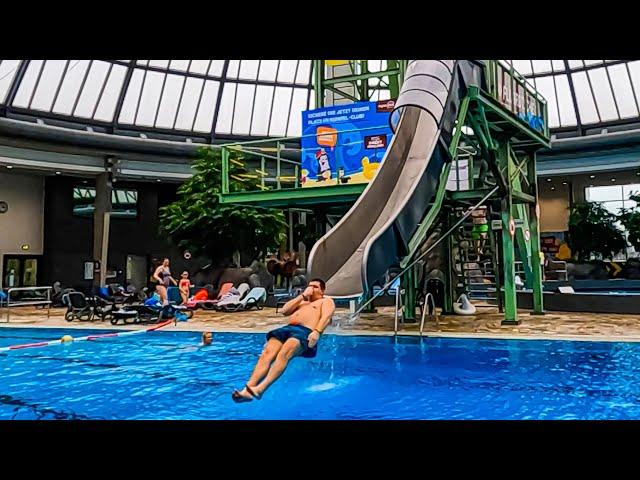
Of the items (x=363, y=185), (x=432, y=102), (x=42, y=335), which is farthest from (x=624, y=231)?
(x=42, y=335)

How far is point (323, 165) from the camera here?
13438mm

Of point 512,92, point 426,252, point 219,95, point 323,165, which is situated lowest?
point 426,252

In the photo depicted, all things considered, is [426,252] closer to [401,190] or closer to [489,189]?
[401,190]

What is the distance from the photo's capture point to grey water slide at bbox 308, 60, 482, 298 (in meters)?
7.89

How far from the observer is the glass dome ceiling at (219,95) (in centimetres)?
2202

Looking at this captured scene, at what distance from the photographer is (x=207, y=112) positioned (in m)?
25.7

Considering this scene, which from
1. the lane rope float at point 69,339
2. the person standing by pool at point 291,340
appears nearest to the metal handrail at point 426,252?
the person standing by pool at point 291,340

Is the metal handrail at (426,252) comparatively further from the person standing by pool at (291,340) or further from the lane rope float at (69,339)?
the lane rope float at (69,339)

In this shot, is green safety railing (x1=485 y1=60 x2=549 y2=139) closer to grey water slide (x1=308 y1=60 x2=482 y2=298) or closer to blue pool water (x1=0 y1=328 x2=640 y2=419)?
grey water slide (x1=308 y1=60 x2=482 y2=298)

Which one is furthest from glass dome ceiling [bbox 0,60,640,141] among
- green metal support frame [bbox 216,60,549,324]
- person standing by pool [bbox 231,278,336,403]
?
person standing by pool [bbox 231,278,336,403]

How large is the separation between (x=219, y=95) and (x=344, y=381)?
20.6 m

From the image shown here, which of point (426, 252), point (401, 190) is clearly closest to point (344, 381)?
point (426, 252)

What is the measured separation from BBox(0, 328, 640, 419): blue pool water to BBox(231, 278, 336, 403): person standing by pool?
38 cm
